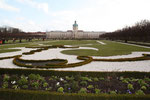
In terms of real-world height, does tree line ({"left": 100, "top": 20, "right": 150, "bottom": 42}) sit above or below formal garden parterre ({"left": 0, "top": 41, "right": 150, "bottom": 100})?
above

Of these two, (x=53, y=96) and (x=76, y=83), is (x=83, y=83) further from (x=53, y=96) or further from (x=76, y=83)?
(x=53, y=96)

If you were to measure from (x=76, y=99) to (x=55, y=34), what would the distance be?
113050 millimetres

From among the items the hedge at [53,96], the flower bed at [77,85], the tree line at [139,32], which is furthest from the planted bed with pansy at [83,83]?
the tree line at [139,32]

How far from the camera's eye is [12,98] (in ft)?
10.3

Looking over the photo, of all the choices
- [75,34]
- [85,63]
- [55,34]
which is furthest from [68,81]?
[55,34]

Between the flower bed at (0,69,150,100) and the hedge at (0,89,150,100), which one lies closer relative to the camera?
the hedge at (0,89,150,100)

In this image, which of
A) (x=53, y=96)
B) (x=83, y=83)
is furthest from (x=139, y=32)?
(x=53, y=96)

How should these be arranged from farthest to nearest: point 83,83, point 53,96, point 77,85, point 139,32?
point 139,32 < point 83,83 < point 77,85 < point 53,96

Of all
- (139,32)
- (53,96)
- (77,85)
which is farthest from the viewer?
(139,32)

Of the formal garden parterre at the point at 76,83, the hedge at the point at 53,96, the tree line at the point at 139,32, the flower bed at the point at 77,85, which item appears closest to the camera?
the hedge at the point at 53,96

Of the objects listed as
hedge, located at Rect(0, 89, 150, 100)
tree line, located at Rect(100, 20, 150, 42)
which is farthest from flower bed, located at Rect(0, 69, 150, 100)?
tree line, located at Rect(100, 20, 150, 42)

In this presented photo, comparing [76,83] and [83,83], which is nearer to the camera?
[76,83]

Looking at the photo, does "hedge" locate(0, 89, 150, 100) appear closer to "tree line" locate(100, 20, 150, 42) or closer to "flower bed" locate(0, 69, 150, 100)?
"flower bed" locate(0, 69, 150, 100)

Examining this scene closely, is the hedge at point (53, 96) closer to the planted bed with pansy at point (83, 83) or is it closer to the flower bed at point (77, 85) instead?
the flower bed at point (77, 85)
